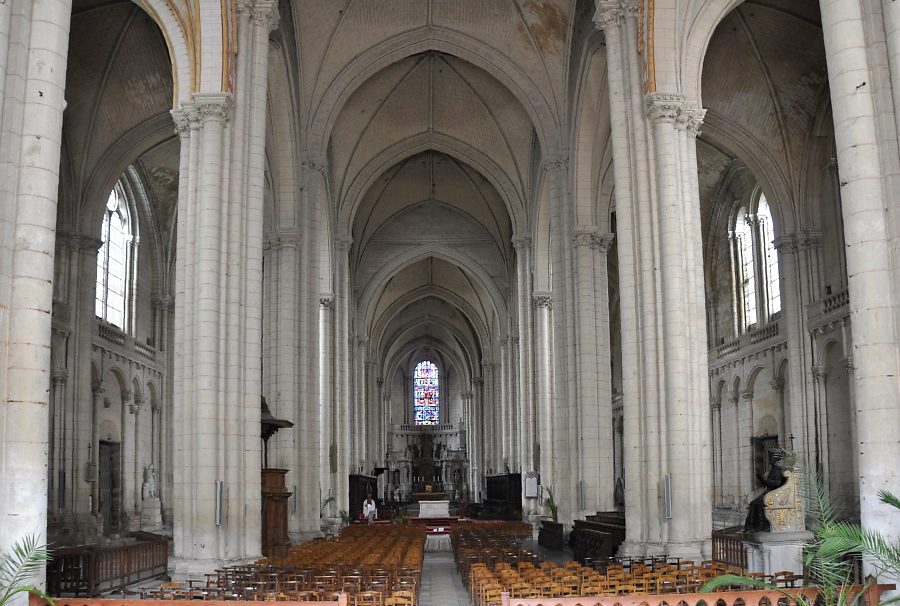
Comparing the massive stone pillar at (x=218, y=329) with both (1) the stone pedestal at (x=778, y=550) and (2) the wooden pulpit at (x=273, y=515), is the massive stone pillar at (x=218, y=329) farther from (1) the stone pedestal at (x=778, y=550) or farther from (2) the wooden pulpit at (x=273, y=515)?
(1) the stone pedestal at (x=778, y=550)

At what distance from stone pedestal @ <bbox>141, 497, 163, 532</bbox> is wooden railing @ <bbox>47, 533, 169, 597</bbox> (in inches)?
452

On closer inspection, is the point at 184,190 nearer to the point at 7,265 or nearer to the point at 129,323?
the point at 7,265

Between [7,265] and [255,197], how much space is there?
928cm

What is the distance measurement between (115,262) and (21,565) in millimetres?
23226

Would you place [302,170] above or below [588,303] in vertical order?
above

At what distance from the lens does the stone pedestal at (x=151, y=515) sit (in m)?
29.7

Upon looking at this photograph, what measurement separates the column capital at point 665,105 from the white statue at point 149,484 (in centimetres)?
2053

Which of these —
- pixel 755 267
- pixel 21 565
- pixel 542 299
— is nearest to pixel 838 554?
pixel 21 565

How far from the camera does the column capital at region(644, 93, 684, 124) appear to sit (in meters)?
17.4

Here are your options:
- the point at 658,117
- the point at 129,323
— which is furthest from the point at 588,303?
the point at 129,323

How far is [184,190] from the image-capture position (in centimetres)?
1675

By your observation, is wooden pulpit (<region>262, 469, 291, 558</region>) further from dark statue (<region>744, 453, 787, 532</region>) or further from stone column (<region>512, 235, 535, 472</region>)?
stone column (<region>512, 235, 535, 472</region>)

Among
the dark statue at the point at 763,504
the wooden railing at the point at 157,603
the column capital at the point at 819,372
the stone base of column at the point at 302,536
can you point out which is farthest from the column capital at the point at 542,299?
the wooden railing at the point at 157,603

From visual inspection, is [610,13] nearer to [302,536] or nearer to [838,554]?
[838,554]
